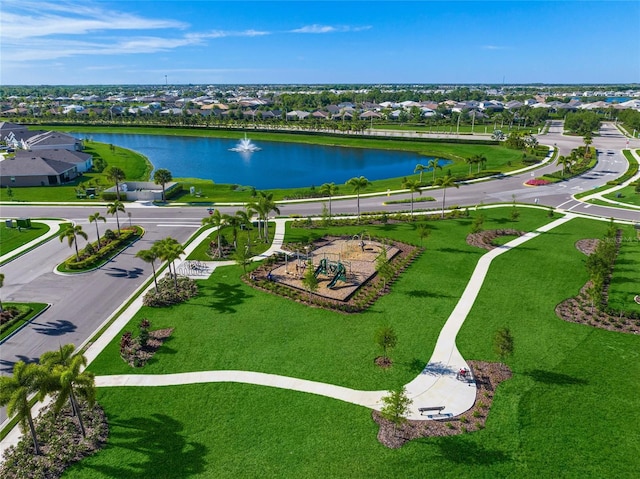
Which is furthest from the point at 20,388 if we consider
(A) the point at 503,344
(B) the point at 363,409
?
(A) the point at 503,344

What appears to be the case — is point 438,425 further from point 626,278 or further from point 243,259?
point 626,278

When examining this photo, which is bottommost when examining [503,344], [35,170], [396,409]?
[396,409]

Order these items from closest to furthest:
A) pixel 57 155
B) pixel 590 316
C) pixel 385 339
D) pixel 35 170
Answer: pixel 385 339 → pixel 590 316 → pixel 35 170 → pixel 57 155

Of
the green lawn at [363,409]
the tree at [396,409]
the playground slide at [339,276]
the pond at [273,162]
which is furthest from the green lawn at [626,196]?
the tree at [396,409]

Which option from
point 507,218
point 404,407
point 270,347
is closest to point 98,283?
point 270,347

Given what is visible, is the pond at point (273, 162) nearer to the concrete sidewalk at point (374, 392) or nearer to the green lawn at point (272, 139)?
the green lawn at point (272, 139)

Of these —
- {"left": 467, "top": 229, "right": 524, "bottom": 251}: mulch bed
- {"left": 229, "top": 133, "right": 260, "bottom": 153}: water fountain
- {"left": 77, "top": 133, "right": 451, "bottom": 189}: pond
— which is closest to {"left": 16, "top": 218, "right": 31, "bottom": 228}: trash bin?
{"left": 77, "top": 133, "right": 451, "bottom": 189}: pond
